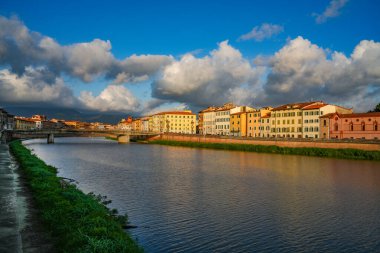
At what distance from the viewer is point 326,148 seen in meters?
56.9

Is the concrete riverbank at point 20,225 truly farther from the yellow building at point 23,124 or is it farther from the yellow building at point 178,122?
the yellow building at point 23,124

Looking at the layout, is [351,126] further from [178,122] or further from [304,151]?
[178,122]

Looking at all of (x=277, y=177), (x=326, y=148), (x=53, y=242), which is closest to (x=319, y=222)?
(x=53, y=242)

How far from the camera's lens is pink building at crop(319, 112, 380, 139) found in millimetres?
60031

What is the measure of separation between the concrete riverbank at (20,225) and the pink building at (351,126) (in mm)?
56326

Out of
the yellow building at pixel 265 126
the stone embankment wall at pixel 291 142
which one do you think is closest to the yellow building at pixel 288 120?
the yellow building at pixel 265 126

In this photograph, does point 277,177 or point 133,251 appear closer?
point 133,251

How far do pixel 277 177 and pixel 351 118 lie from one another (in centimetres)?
3946

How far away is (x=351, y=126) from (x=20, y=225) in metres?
61.5

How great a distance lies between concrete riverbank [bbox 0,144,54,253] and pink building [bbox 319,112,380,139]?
56.3 metres

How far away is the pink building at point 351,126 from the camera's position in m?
60.0

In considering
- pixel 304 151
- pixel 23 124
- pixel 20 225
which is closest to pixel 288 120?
pixel 304 151

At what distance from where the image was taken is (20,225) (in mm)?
11812

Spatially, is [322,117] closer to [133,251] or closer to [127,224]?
[127,224]
